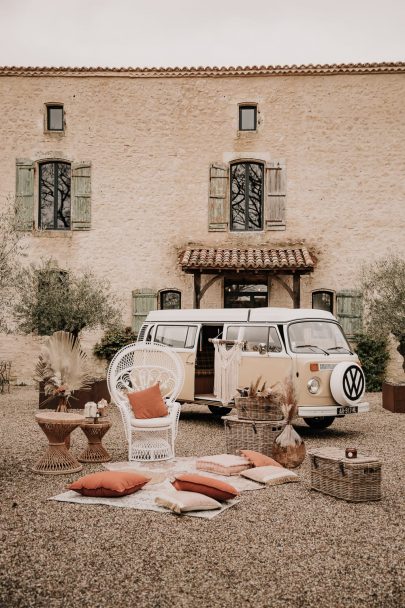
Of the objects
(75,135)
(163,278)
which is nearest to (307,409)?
(163,278)

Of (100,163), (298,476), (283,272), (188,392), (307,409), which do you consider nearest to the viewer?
(298,476)

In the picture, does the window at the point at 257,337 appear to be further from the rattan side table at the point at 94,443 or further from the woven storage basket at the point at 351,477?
the woven storage basket at the point at 351,477

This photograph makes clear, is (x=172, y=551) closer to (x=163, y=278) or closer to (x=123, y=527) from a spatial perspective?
(x=123, y=527)

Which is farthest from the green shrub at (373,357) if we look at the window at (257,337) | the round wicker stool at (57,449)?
the round wicker stool at (57,449)

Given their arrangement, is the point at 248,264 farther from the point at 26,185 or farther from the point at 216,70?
the point at 26,185

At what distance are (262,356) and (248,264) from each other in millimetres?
6593

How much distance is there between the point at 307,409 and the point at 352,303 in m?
8.53

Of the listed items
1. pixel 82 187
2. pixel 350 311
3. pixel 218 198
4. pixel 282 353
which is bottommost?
pixel 282 353

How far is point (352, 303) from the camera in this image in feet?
56.3

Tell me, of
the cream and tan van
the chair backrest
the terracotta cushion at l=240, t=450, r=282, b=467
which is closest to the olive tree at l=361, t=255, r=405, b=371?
the cream and tan van

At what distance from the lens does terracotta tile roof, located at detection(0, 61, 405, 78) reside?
57.3ft

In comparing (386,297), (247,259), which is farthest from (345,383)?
(247,259)

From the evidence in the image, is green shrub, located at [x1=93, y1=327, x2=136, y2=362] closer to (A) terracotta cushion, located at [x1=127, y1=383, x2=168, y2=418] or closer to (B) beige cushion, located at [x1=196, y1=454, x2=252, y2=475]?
(A) terracotta cushion, located at [x1=127, y1=383, x2=168, y2=418]

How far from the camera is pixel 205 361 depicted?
11641 millimetres
